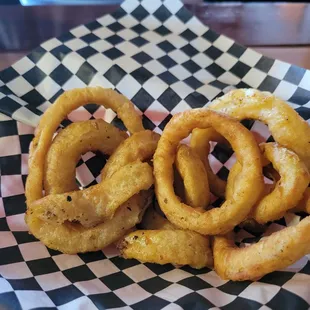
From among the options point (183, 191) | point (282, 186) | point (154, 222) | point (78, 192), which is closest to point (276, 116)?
point (282, 186)

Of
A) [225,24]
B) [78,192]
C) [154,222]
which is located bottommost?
[154,222]

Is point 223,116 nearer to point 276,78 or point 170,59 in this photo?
point 276,78

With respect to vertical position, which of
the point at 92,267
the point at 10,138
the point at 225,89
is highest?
the point at 225,89

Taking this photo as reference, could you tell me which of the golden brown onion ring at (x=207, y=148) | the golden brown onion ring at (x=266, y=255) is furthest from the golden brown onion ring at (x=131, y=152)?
the golden brown onion ring at (x=266, y=255)

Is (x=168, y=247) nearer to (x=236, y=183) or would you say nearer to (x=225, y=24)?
(x=236, y=183)

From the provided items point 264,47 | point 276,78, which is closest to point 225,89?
point 276,78

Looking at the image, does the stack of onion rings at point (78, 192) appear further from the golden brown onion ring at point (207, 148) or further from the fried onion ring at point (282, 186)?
the fried onion ring at point (282, 186)

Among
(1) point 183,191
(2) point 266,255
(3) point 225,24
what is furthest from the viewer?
(3) point 225,24
